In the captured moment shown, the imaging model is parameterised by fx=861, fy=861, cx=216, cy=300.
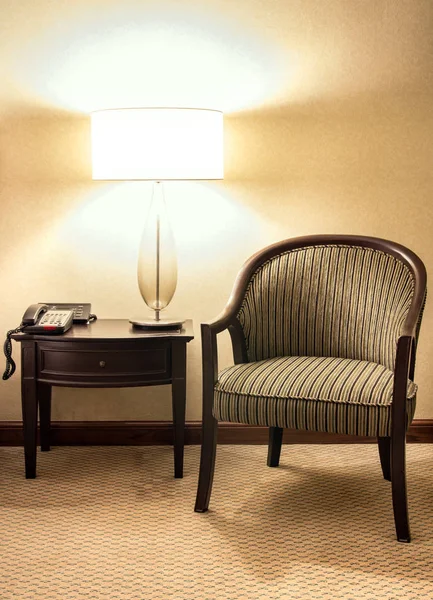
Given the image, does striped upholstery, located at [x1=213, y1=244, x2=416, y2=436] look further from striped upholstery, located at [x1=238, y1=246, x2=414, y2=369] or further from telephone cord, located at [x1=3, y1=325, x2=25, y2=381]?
telephone cord, located at [x1=3, y1=325, x2=25, y2=381]

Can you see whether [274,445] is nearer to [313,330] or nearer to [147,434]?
[313,330]

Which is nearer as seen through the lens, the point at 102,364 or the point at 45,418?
the point at 102,364

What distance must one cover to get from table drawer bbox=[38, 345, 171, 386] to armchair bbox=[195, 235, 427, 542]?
0.35m

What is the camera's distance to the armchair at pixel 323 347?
3021 millimetres

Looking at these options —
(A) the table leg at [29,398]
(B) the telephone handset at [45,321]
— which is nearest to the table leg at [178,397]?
(B) the telephone handset at [45,321]

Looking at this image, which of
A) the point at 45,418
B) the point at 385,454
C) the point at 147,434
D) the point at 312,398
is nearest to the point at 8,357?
the point at 45,418

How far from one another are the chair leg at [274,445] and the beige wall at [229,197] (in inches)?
19.8

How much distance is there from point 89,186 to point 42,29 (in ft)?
2.42

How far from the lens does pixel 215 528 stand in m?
3.15

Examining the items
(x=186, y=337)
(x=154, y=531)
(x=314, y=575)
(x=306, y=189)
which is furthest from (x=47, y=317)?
(x=314, y=575)

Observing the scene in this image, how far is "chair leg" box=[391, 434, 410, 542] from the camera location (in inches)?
118

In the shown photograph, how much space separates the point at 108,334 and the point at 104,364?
13 cm

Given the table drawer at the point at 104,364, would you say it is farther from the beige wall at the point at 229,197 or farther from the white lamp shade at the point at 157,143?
→ the white lamp shade at the point at 157,143

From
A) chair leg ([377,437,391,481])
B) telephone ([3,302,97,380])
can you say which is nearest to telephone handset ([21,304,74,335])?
telephone ([3,302,97,380])
